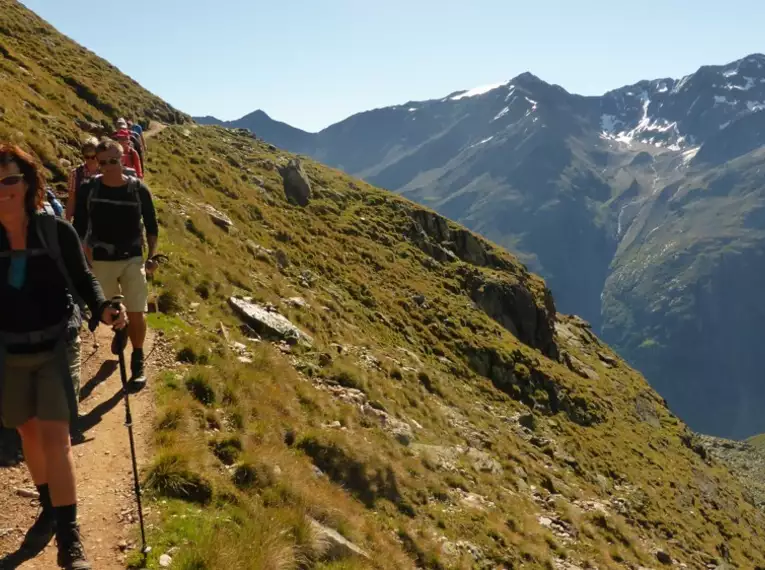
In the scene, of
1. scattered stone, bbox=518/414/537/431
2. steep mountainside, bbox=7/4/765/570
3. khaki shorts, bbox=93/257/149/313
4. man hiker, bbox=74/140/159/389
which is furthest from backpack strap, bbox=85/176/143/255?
scattered stone, bbox=518/414/537/431

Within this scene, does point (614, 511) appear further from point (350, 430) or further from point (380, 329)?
point (350, 430)

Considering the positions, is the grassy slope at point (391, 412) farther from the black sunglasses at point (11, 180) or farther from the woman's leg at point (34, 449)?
the black sunglasses at point (11, 180)

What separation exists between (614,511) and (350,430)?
54.5 ft

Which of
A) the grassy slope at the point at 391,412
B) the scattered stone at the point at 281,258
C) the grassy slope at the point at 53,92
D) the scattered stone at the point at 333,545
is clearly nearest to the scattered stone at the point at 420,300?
the grassy slope at the point at 391,412

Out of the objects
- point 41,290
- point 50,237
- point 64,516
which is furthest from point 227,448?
point 50,237

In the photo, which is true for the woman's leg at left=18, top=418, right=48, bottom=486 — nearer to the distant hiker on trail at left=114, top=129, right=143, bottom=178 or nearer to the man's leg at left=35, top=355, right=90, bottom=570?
the man's leg at left=35, top=355, right=90, bottom=570

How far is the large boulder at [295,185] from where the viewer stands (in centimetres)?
4750

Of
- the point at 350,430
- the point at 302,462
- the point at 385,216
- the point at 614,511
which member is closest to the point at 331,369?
the point at 350,430

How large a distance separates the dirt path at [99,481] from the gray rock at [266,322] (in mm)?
6394

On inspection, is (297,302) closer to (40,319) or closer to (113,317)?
(113,317)

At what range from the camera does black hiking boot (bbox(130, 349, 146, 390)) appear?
9844 mm

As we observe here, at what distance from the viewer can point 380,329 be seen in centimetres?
3022

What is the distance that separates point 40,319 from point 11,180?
4.34 ft

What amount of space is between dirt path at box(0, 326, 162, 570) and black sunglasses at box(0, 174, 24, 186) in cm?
411
